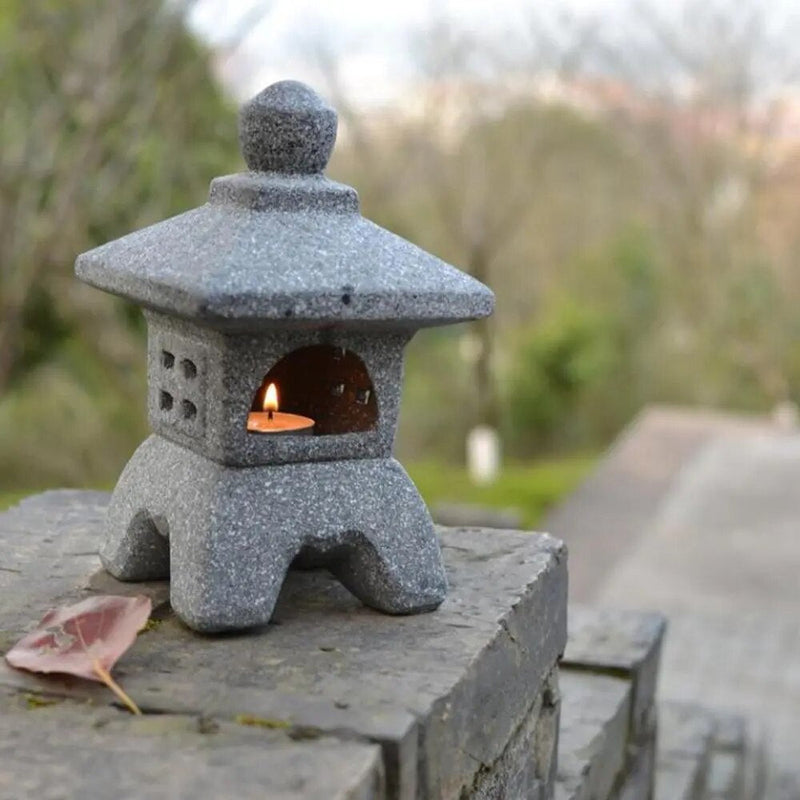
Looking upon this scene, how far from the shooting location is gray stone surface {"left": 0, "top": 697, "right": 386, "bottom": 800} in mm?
1515

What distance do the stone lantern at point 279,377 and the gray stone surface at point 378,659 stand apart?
0.22ft

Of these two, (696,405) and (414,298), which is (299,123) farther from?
(696,405)

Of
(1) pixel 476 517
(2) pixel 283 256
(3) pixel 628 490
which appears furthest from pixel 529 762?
(3) pixel 628 490

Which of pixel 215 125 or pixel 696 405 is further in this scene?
pixel 696 405

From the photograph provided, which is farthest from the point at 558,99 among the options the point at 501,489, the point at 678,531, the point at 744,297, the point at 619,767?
the point at 619,767

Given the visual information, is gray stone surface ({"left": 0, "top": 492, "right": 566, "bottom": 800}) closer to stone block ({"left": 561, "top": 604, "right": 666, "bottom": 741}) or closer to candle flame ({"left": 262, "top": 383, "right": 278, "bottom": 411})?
candle flame ({"left": 262, "top": 383, "right": 278, "bottom": 411})

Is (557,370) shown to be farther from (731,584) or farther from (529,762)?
(529,762)

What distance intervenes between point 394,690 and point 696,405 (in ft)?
38.2

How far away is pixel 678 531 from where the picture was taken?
7.35m

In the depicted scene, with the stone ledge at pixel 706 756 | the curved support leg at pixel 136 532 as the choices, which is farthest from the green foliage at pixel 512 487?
the curved support leg at pixel 136 532

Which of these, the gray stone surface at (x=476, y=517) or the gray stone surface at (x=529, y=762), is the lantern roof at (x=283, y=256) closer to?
the gray stone surface at (x=529, y=762)

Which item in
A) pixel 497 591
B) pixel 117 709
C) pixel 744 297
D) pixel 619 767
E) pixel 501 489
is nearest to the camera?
pixel 117 709

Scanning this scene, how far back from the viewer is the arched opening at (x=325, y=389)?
2051mm

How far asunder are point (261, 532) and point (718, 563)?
5283 mm
